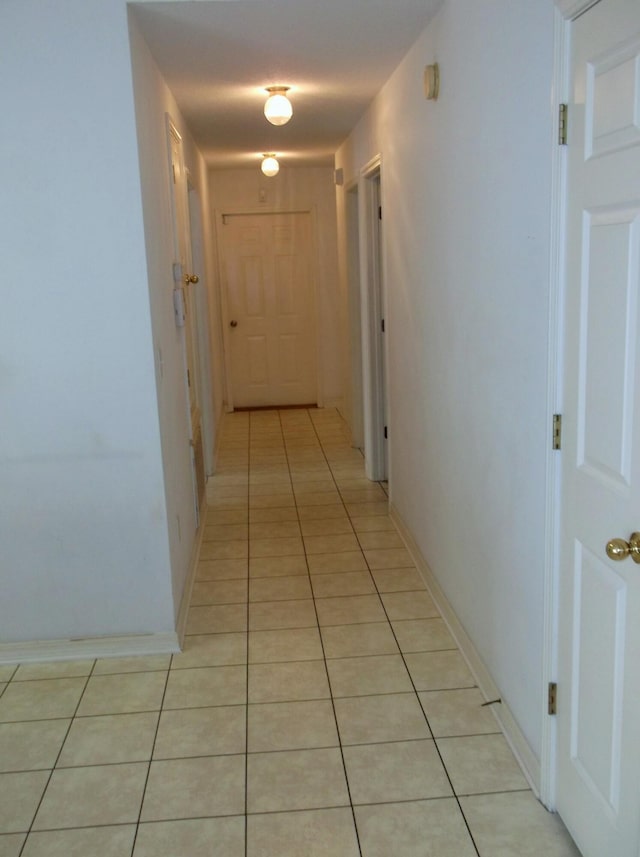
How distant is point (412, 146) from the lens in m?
3.68

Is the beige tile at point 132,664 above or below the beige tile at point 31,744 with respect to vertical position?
below

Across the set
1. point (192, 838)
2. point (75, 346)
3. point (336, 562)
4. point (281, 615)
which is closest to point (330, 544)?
point (336, 562)

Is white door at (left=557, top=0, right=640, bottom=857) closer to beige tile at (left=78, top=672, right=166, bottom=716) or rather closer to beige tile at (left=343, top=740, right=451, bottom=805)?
beige tile at (left=343, top=740, right=451, bottom=805)

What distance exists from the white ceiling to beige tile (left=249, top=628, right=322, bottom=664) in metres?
2.37

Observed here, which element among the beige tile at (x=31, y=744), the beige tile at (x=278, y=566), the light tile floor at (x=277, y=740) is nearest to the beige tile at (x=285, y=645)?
the light tile floor at (x=277, y=740)

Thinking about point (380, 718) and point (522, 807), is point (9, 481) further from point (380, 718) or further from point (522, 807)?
point (522, 807)

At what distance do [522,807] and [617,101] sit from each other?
5.90ft

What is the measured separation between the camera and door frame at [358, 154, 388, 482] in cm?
525

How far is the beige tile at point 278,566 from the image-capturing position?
13.2 ft

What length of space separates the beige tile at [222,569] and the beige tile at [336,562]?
339 millimetres

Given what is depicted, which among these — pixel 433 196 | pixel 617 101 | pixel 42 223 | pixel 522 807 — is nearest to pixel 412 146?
pixel 433 196

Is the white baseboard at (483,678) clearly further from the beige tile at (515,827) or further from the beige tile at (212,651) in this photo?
the beige tile at (212,651)

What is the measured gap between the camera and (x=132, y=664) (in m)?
3.17

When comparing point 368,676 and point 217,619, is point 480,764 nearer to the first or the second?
point 368,676
